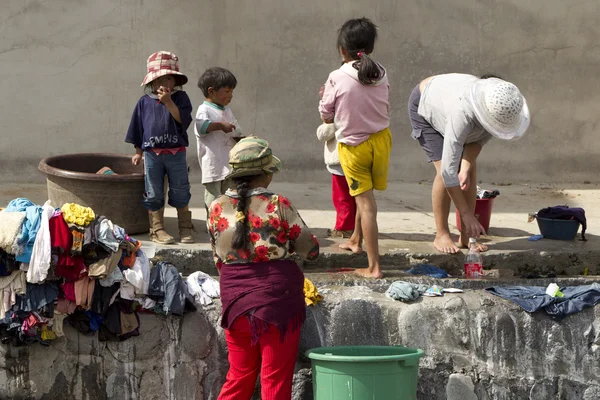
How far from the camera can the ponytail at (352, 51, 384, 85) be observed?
605 centimetres

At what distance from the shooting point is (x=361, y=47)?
6199mm

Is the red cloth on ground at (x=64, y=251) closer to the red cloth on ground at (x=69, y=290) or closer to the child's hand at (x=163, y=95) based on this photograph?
the red cloth on ground at (x=69, y=290)

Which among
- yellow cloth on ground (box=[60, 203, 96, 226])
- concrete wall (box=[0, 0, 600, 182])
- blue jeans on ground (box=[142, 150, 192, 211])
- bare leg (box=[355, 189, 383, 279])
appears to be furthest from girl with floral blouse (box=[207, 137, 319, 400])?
concrete wall (box=[0, 0, 600, 182])

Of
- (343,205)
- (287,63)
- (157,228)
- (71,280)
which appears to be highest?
(287,63)

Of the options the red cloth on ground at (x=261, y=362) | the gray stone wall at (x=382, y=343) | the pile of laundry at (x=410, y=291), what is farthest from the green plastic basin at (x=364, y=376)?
the pile of laundry at (x=410, y=291)

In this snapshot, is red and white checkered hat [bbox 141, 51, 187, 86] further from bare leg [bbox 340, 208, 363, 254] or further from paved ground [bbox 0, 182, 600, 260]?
bare leg [bbox 340, 208, 363, 254]

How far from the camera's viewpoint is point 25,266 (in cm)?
489

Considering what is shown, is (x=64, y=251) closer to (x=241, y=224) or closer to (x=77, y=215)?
(x=77, y=215)

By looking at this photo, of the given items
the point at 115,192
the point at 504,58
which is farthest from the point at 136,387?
the point at 504,58

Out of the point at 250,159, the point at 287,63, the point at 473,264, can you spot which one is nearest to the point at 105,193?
the point at 250,159

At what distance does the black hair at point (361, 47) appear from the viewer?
6070 millimetres

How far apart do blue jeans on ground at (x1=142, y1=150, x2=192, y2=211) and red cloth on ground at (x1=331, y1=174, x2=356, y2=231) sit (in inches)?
45.8

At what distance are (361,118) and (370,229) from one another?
0.74 meters

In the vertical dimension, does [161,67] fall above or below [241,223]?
above
